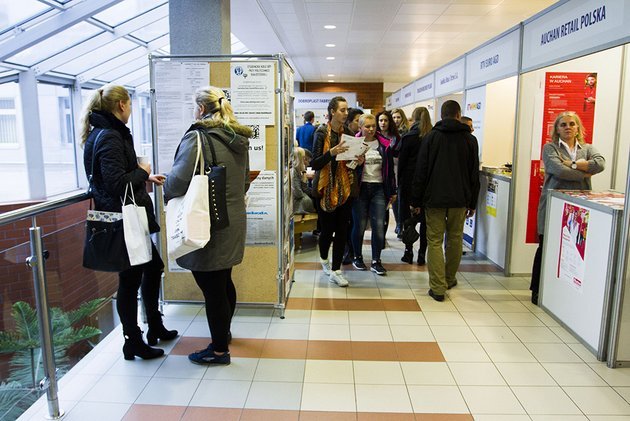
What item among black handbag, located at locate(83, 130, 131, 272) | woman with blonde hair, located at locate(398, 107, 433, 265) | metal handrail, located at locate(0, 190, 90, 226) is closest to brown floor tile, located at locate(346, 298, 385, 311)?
woman with blonde hair, located at locate(398, 107, 433, 265)

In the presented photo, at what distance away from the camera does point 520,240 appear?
456 centimetres

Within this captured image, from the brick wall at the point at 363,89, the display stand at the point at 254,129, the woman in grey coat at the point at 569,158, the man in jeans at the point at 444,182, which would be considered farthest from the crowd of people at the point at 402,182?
the brick wall at the point at 363,89

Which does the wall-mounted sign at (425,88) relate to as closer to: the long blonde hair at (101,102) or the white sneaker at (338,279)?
the white sneaker at (338,279)

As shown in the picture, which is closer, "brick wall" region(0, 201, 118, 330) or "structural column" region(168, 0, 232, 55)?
"brick wall" region(0, 201, 118, 330)

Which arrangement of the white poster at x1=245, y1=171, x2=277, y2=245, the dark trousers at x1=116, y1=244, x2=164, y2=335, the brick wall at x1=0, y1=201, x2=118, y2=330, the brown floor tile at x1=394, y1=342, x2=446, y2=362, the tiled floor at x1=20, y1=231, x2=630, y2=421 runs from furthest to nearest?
the white poster at x1=245, y1=171, x2=277, y2=245 < the brown floor tile at x1=394, y1=342, x2=446, y2=362 < the dark trousers at x1=116, y1=244, x2=164, y2=335 < the tiled floor at x1=20, y1=231, x2=630, y2=421 < the brick wall at x1=0, y1=201, x2=118, y2=330

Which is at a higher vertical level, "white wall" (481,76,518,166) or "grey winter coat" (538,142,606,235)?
"white wall" (481,76,518,166)

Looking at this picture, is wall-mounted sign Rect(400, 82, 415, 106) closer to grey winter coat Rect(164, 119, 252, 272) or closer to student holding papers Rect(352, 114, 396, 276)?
student holding papers Rect(352, 114, 396, 276)

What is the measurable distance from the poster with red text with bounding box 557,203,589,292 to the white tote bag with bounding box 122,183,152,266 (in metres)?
2.74

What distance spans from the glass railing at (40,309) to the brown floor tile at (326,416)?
121 centimetres

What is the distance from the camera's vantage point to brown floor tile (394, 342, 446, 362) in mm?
2973

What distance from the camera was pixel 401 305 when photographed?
12.7 ft

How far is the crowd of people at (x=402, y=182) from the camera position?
3.84 m

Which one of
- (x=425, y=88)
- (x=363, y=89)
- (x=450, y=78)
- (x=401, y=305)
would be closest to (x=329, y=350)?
(x=401, y=305)

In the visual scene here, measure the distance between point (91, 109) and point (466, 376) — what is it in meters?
2.55
